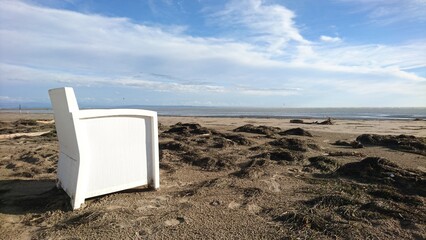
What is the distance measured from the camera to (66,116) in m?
4.84

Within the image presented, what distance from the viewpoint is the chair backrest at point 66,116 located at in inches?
183

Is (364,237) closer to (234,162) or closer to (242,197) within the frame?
(242,197)

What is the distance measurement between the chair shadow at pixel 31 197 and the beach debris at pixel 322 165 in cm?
507

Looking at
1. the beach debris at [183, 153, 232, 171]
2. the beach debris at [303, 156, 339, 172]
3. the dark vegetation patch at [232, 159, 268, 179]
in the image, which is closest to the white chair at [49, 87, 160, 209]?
the dark vegetation patch at [232, 159, 268, 179]

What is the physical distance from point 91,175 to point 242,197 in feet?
7.81

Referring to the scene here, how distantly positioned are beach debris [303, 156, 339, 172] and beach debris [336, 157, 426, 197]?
0.30 m

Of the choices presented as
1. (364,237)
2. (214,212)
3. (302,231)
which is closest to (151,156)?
(214,212)

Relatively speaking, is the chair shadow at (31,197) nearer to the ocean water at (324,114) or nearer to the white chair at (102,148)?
the white chair at (102,148)

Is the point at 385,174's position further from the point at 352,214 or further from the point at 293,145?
the point at 293,145

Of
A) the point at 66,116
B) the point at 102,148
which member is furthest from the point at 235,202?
the point at 66,116

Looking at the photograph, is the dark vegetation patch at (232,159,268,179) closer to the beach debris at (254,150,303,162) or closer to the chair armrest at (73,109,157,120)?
the beach debris at (254,150,303,162)

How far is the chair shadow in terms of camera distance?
15.7 ft

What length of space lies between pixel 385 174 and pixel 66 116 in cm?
611

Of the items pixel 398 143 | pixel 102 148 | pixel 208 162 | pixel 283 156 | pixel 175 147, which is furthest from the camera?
pixel 398 143
